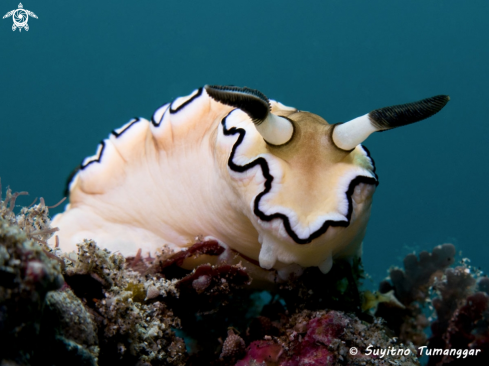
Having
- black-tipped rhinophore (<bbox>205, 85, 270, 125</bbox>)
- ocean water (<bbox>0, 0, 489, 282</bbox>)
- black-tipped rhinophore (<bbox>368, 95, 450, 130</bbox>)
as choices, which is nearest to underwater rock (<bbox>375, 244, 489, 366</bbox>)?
black-tipped rhinophore (<bbox>368, 95, 450, 130</bbox>)

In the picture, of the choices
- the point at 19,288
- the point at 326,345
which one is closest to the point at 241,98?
the point at 19,288

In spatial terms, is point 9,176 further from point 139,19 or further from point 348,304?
point 348,304

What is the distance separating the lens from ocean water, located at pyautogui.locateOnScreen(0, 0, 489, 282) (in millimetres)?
28844

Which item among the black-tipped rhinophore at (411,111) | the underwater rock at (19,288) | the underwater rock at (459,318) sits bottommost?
the underwater rock at (19,288)

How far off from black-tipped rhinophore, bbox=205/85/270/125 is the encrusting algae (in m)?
0.99

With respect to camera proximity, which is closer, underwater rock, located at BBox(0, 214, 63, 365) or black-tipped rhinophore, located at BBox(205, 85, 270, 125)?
underwater rock, located at BBox(0, 214, 63, 365)

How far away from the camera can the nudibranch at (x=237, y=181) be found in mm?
1989

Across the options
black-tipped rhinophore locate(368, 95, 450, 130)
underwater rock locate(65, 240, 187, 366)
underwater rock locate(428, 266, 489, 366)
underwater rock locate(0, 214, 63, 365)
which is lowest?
underwater rock locate(0, 214, 63, 365)

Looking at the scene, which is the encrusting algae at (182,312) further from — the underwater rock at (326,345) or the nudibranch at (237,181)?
the nudibranch at (237,181)

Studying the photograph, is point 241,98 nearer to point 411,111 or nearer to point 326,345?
point 411,111

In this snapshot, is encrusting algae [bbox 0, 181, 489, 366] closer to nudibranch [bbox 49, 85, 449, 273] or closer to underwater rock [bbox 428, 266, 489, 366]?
underwater rock [bbox 428, 266, 489, 366]

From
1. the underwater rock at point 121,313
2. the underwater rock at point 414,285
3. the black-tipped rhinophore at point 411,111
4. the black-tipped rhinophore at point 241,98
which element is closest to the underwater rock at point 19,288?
the underwater rock at point 121,313

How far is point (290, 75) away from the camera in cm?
3416

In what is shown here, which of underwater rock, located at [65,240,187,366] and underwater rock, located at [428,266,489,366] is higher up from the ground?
underwater rock, located at [428,266,489,366]
